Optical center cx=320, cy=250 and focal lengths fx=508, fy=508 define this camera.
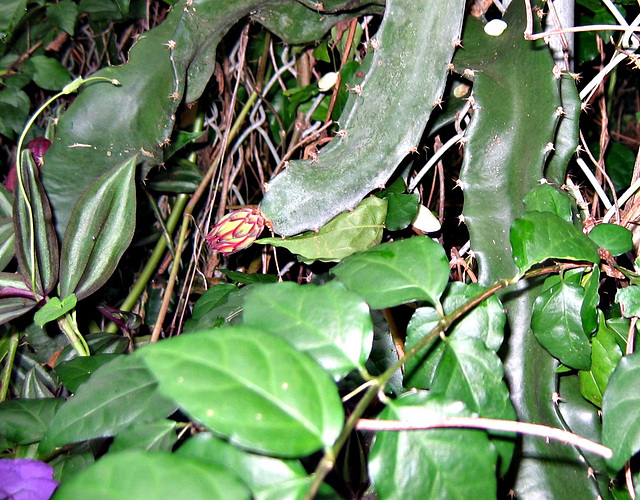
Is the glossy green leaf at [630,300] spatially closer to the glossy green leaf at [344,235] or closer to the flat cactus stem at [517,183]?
the flat cactus stem at [517,183]

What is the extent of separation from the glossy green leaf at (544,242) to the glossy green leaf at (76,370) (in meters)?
0.51

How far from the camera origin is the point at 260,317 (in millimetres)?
394

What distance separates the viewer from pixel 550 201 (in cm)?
58

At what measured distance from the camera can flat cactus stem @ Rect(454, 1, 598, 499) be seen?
57 centimetres

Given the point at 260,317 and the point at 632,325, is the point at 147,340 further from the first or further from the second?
the point at 632,325

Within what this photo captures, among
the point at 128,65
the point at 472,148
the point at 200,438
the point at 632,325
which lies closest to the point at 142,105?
the point at 128,65

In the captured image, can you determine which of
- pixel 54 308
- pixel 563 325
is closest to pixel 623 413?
pixel 563 325

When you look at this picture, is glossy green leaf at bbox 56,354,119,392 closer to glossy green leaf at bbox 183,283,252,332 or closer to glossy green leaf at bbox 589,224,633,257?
glossy green leaf at bbox 183,283,252,332

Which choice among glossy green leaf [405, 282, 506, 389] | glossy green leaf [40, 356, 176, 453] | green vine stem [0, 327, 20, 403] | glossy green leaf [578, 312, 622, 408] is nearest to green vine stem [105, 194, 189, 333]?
green vine stem [0, 327, 20, 403]

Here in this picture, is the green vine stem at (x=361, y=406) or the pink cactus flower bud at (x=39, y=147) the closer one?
the green vine stem at (x=361, y=406)

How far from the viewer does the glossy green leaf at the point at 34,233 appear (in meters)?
0.69

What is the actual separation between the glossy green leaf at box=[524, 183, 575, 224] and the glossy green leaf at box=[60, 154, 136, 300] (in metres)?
0.54

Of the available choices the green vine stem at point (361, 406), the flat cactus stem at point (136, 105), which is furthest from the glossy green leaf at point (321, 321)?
the flat cactus stem at point (136, 105)

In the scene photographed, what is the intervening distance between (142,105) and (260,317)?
1.81 feet
